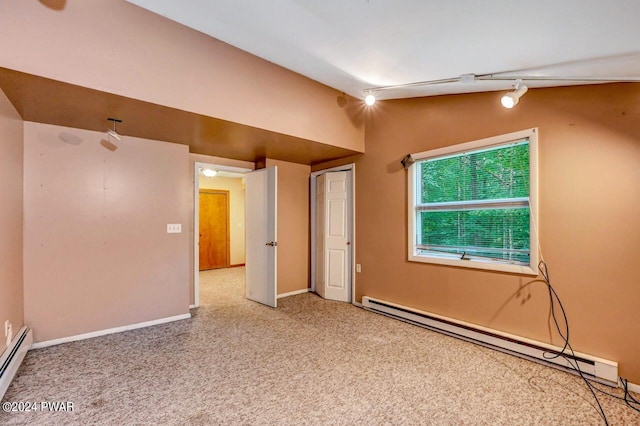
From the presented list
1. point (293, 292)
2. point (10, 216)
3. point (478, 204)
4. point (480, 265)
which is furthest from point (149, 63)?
point (293, 292)

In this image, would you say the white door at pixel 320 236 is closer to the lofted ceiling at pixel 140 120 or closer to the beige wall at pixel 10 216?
the lofted ceiling at pixel 140 120

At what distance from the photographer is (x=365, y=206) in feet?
13.2

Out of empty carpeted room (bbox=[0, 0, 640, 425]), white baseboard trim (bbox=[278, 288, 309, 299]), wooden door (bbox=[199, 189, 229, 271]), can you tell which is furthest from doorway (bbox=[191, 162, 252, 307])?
white baseboard trim (bbox=[278, 288, 309, 299])

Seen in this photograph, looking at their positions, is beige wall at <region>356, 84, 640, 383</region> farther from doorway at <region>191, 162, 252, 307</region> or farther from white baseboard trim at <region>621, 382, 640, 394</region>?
doorway at <region>191, 162, 252, 307</region>

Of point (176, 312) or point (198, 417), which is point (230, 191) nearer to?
point (176, 312)

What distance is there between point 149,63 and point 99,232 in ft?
6.50

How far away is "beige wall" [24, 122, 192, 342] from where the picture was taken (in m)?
2.75

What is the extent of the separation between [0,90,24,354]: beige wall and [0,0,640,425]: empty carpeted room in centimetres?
3

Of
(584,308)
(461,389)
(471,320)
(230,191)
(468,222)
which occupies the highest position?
(230,191)

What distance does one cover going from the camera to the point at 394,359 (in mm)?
2494

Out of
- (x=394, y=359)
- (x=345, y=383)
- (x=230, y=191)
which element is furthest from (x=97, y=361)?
(x=230, y=191)

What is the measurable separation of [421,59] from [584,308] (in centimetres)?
245

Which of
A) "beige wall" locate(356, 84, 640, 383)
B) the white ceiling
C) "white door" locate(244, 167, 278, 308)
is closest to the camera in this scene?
the white ceiling

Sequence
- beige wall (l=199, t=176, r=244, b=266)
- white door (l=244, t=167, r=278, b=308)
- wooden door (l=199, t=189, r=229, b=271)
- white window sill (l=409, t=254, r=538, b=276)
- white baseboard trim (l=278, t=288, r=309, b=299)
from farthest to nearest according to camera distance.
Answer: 1. beige wall (l=199, t=176, r=244, b=266)
2. wooden door (l=199, t=189, r=229, b=271)
3. white baseboard trim (l=278, t=288, r=309, b=299)
4. white door (l=244, t=167, r=278, b=308)
5. white window sill (l=409, t=254, r=538, b=276)
